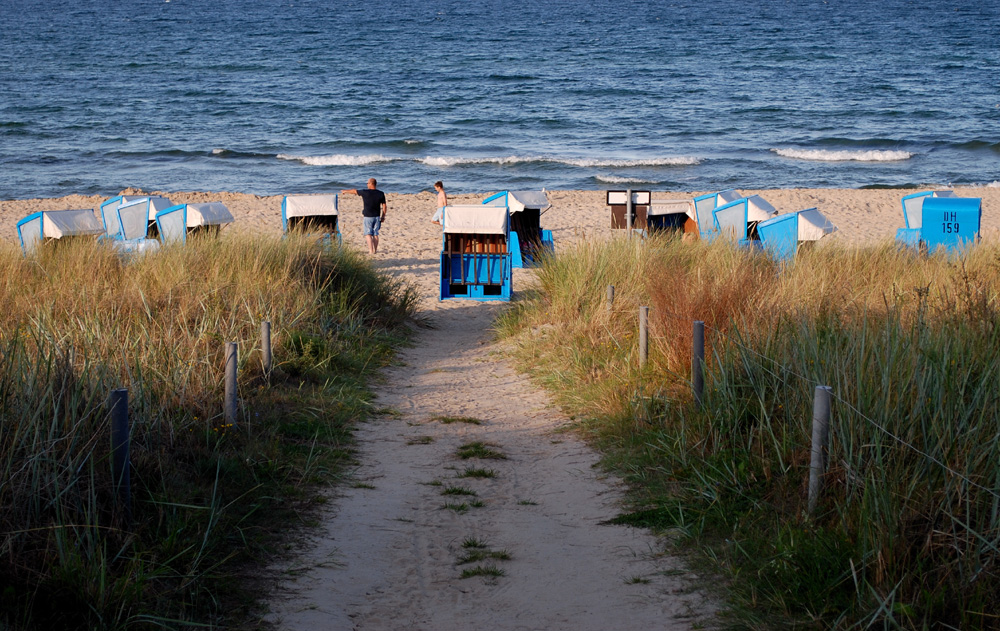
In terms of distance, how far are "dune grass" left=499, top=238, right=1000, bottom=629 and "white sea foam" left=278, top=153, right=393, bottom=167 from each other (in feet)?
81.7

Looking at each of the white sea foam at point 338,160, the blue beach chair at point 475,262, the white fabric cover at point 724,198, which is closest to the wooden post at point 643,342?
the blue beach chair at point 475,262

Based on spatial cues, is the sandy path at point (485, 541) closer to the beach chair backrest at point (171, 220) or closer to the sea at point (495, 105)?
the beach chair backrest at point (171, 220)

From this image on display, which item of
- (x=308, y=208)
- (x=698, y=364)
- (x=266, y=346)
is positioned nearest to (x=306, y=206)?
(x=308, y=208)

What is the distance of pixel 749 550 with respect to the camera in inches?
167

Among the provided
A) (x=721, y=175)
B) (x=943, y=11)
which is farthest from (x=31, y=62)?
(x=943, y=11)

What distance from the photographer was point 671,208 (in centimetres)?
1518

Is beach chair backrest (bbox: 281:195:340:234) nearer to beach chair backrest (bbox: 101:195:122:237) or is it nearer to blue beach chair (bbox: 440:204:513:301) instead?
beach chair backrest (bbox: 101:195:122:237)

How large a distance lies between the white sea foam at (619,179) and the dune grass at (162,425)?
1978 cm

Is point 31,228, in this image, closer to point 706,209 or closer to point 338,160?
point 706,209

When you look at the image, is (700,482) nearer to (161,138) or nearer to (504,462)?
(504,462)

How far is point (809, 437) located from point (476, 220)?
8634mm

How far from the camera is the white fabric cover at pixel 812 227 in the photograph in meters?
11.6

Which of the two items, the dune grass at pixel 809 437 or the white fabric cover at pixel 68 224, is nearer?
the dune grass at pixel 809 437

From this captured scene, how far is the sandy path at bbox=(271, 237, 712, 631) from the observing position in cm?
398
